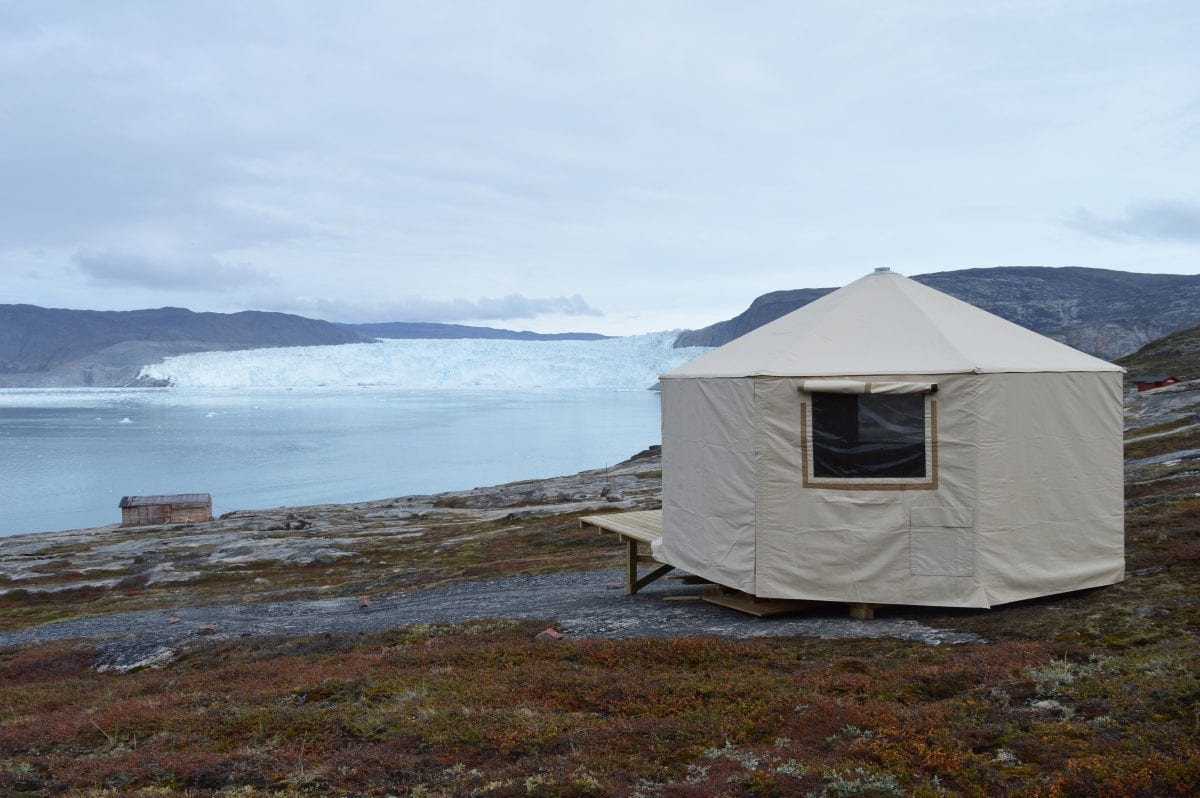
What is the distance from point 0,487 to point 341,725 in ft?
192

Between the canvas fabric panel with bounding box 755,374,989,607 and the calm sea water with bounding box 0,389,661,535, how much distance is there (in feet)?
137

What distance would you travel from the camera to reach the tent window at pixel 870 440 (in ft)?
29.0

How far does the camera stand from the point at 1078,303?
5123 inches

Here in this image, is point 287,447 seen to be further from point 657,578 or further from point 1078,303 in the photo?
point 1078,303

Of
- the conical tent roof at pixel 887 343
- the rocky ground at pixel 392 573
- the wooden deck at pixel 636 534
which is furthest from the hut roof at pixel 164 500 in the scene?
the conical tent roof at pixel 887 343

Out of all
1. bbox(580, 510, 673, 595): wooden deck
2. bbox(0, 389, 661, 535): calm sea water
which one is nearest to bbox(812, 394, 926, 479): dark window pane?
bbox(580, 510, 673, 595): wooden deck

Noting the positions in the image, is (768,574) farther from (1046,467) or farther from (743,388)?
(1046,467)

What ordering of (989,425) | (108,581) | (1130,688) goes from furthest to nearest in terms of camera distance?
(108,581) < (989,425) < (1130,688)

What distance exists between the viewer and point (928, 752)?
5.07 metres

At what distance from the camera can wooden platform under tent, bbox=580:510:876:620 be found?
9.61 meters

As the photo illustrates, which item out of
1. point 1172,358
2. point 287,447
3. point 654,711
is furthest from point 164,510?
point 1172,358

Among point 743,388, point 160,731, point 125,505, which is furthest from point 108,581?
point 743,388

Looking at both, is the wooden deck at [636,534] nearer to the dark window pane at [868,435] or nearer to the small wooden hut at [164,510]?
the dark window pane at [868,435]

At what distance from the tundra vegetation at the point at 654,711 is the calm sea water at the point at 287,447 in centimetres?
4075
